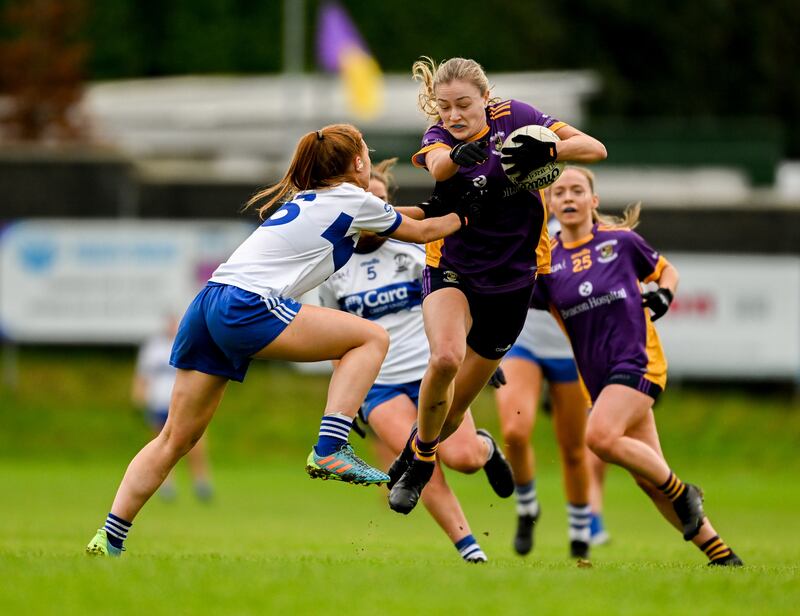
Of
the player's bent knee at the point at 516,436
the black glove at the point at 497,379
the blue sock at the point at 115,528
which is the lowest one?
the blue sock at the point at 115,528

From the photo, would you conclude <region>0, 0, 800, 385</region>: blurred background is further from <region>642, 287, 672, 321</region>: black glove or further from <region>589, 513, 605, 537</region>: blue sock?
<region>642, 287, 672, 321</region>: black glove

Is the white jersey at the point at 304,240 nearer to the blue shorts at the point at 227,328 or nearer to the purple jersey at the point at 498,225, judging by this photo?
the blue shorts at the point at 227,328

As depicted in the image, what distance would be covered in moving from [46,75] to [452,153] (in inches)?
1165

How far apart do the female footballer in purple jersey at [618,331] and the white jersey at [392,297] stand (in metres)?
0.78

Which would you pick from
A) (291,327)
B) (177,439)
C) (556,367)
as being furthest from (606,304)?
(177,439)

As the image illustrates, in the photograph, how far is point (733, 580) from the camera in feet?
20.5

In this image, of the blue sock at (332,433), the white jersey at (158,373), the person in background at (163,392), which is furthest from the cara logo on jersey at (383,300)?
the white jersey at (158,373)

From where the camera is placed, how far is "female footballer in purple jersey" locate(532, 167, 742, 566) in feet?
25.9

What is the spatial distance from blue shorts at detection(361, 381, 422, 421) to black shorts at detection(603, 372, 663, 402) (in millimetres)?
1177

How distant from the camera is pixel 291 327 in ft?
22.2

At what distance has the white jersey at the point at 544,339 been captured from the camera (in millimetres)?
10070

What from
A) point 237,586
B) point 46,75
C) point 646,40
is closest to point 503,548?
point 237,586

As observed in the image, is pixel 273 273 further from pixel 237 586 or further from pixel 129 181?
pixel 129 181

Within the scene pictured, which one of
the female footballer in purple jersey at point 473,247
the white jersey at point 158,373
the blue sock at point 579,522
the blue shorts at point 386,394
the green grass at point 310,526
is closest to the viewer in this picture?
the green grass at point 310,526
